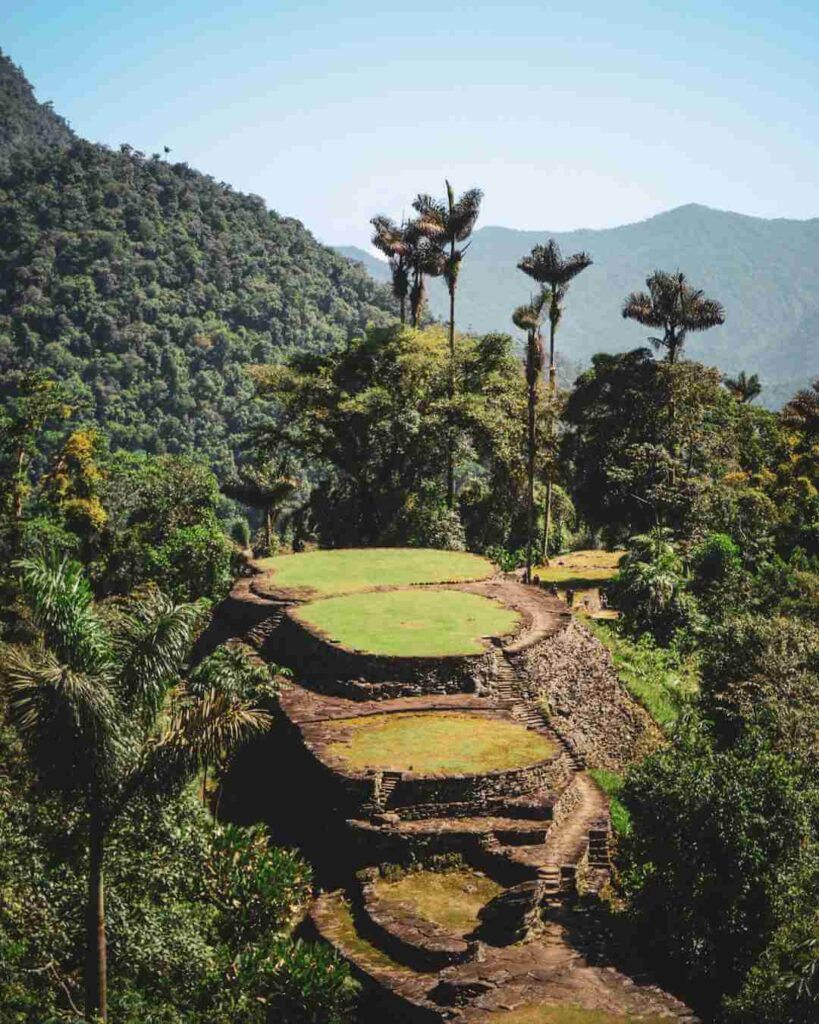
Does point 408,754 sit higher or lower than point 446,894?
higher

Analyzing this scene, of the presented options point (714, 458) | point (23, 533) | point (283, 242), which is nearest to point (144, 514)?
point (23, 533)

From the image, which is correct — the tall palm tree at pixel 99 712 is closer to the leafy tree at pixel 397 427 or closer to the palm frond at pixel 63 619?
the palm frond at pixel 63 619

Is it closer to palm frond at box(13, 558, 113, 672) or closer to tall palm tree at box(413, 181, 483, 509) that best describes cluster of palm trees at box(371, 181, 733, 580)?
tall palm tree at box(413, 181, 483, 509)

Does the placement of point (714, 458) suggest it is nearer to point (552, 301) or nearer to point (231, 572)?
point (552, 301)

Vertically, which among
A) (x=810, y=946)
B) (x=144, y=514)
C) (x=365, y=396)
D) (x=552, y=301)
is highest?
(x=552, y=301)

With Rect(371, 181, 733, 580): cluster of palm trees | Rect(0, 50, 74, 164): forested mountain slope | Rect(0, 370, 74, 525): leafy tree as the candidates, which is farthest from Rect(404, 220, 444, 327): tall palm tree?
Rect(0, 50, 74, 164): forested mountain slope

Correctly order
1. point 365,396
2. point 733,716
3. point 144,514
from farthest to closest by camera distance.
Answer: point 144,514 < point 365,396 < point 733,716
